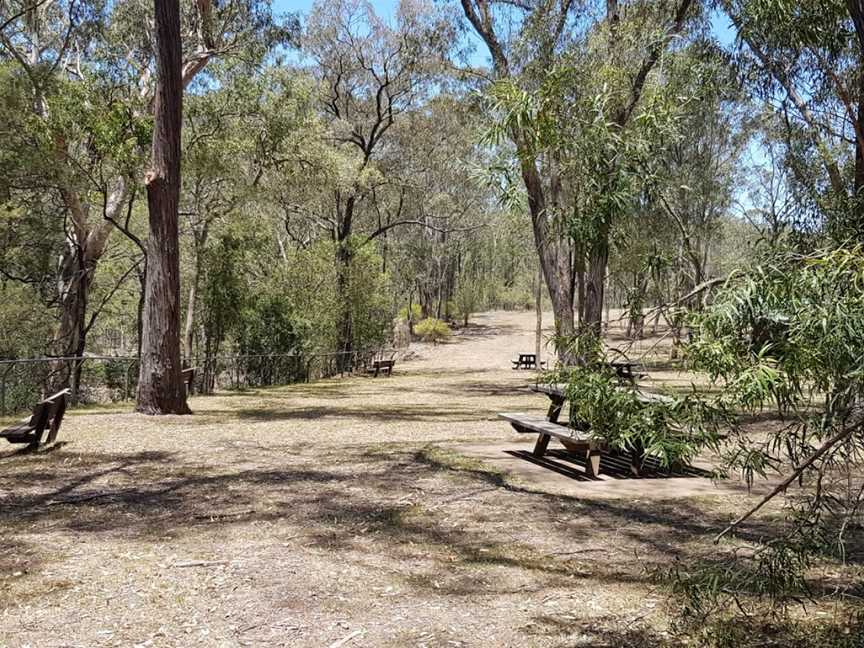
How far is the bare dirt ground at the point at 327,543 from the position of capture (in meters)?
3.53

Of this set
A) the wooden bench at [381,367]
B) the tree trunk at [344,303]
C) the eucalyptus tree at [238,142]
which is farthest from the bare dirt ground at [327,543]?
the tree trunk at [344,303]

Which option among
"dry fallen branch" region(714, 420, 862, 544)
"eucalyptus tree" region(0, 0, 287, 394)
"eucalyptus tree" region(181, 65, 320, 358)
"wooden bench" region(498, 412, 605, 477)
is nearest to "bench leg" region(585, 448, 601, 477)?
"wooden bench" region(498, 412, 605, 477)

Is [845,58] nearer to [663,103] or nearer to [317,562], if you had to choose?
[663,103]

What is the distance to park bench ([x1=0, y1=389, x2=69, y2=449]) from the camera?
24.6ft

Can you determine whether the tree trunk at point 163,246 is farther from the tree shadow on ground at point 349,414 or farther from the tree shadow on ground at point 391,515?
the tree shadow on ground at point 391,515

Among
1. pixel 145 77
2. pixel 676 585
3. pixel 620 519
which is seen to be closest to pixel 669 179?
pixel 676 585

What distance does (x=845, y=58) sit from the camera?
8.72 meters

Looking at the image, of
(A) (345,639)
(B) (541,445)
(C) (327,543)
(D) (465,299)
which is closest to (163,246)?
(B) (541,445)

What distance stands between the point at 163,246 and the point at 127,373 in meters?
5.04

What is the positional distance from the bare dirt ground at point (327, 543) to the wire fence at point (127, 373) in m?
3.07

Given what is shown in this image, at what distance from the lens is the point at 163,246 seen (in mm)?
11180

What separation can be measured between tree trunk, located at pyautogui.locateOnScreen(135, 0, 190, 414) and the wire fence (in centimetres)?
98

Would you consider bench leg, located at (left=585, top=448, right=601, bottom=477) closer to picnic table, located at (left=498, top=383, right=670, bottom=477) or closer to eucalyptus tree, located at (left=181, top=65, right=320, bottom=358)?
picnic table, located at (left=498, top=383, right=670, bottom=477)

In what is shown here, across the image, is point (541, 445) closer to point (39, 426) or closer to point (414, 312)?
point (39, 426)
